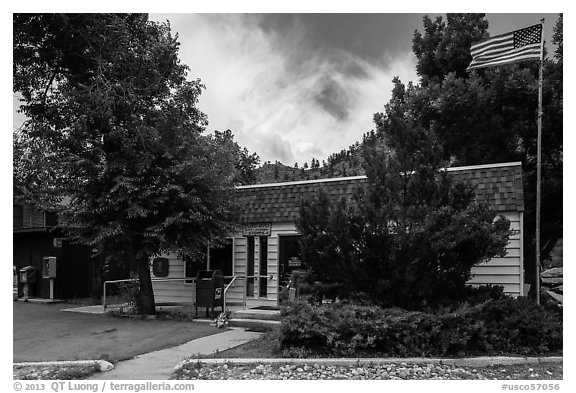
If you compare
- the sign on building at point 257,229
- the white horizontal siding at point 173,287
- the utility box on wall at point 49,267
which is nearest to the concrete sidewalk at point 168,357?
the sign on building at point 257,229

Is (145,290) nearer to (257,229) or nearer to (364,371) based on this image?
(257,229)

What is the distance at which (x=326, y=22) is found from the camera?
9.70 m

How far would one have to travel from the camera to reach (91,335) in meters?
9.98

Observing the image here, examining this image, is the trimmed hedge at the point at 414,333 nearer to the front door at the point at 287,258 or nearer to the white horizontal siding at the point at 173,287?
the front door at the point at 287,258

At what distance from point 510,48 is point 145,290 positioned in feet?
32.3

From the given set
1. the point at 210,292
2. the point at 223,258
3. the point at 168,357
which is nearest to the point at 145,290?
the point at 210,292

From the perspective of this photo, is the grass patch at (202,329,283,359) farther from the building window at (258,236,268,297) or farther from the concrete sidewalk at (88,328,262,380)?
the building window at (258,236,268,297)

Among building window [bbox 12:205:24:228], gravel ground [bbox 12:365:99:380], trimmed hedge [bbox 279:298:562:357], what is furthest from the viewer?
building window [bbox 12:205:24:228]

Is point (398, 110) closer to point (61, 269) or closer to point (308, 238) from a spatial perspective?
point (308, 238)

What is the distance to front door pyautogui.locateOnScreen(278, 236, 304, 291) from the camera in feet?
42.6

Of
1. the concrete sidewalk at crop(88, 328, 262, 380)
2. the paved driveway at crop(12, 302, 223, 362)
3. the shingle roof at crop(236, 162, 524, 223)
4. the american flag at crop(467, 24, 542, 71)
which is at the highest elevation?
the american flag at crop(467, 24, 542, 71)

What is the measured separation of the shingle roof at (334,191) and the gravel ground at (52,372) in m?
5.34

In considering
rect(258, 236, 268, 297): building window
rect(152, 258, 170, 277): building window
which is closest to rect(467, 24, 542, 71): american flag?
rect(258, 236, 268, 297): building window

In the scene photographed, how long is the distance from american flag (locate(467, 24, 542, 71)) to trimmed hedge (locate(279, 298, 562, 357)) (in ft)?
17.3
